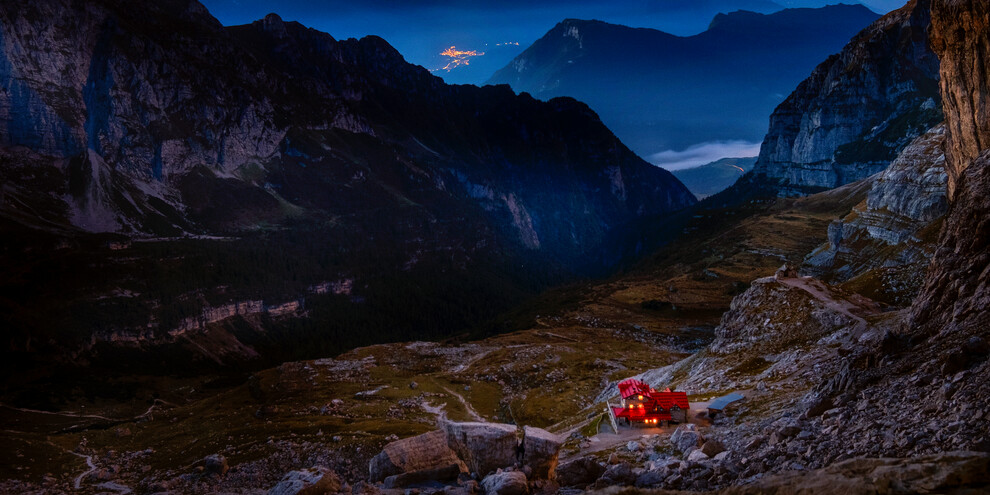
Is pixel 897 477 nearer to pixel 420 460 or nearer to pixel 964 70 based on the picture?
pixel 420 460

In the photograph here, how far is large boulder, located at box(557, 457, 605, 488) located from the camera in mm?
35438

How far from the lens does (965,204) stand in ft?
118

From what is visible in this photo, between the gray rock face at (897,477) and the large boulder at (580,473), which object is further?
the large boulder at (580,473)

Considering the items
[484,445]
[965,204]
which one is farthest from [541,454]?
[965,204]

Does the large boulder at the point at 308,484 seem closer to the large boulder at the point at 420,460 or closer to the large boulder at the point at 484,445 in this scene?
the large boulder at the point at 420,460

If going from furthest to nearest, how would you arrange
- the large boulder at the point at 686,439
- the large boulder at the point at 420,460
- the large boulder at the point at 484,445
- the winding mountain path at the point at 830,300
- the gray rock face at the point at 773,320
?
the gray rock face at the point at 773,320
the winding mountain path at the point at 830,300
the large boulder at the point at 420,460
the large boulder at the point at 484,445
the large boulder at the point at 686,439

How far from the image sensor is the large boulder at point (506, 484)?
33.5m

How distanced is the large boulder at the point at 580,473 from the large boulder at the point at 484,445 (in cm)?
551

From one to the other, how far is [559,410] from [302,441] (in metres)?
46.9

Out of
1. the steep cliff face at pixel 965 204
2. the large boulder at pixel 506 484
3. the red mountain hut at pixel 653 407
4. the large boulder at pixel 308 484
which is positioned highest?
the steep cliff face at pixel 965 204

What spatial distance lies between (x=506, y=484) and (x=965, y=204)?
34964 millimetres

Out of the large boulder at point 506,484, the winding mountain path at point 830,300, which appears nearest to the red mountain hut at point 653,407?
the large boulder at point 506,484

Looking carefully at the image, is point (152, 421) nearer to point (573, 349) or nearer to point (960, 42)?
point (573, 349)

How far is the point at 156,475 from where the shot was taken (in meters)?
77.8
